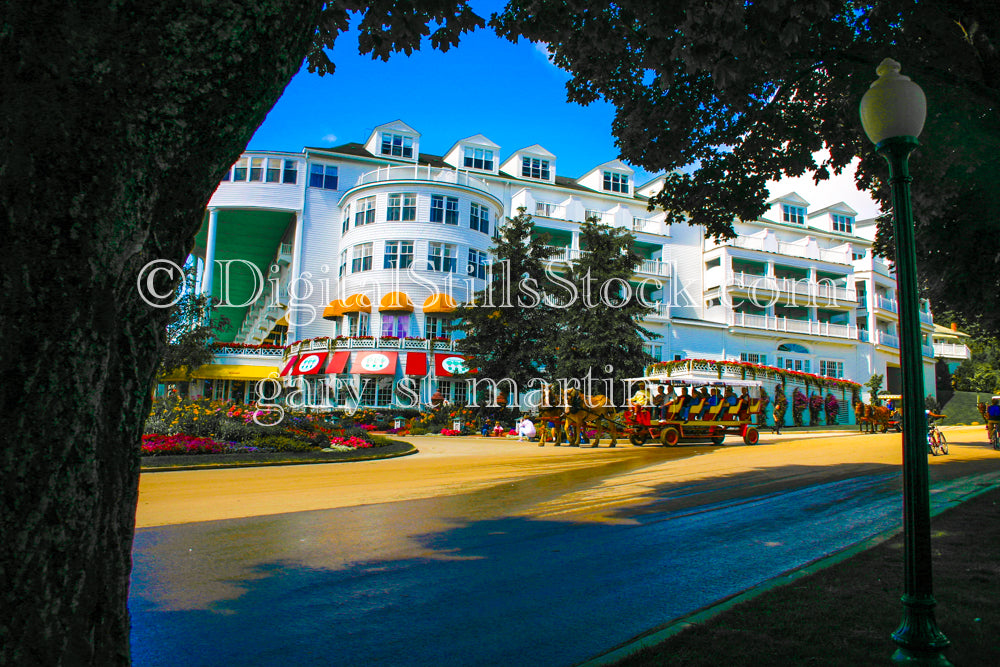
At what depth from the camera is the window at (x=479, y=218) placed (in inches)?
1489

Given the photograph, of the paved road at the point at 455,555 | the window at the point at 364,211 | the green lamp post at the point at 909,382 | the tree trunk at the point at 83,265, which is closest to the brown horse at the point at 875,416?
the paved road at the point at 455,555

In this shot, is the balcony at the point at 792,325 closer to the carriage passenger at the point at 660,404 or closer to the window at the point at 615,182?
the window at the point at 615,182

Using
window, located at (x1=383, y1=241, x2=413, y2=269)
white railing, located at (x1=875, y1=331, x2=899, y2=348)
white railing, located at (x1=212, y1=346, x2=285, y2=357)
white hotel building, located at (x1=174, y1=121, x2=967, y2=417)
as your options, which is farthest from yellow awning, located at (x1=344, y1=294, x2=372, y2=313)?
white railing, located at (x1=875, y1=331, x2=899, y2=348)

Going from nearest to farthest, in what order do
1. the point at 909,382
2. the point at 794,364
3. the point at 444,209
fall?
the point at 909,382 → the point at 444,209 → the point at 794,364

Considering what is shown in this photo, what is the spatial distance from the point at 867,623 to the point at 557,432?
18116 millimetres

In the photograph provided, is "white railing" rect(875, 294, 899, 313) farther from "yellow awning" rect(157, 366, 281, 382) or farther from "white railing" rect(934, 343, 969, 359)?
"yellow awning" rect(157, 366, 281, 382)

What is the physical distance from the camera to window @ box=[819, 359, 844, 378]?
47438 millimetres

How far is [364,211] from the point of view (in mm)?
37031

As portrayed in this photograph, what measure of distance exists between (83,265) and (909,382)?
14.4 ft

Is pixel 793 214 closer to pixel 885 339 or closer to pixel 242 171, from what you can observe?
pixel 885 339

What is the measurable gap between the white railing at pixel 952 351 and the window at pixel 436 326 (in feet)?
166

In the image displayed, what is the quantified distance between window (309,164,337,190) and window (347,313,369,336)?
29.9 feet

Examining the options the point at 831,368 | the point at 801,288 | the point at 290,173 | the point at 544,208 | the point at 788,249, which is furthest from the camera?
the point at 788,249

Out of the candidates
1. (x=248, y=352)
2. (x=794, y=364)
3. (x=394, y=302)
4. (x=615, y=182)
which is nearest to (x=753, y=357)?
(x=794, y=364)
